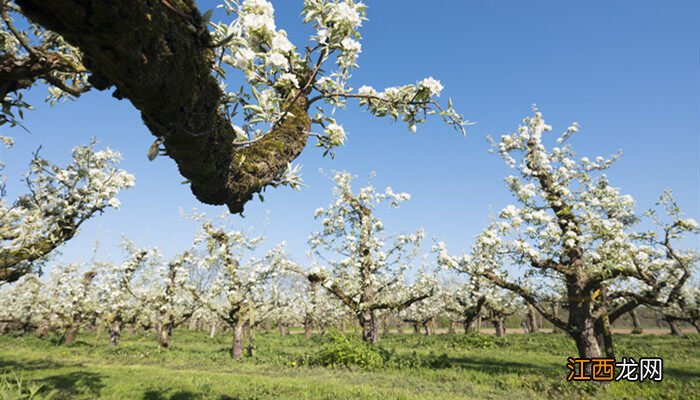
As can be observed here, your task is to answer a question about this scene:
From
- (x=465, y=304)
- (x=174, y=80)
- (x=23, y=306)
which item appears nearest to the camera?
(x=174, y=80)

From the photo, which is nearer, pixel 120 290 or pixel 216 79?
pixel 216 79

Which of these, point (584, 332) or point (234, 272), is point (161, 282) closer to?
point (234, 272)

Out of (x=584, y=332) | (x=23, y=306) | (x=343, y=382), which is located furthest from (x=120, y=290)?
(x=584, y=332)

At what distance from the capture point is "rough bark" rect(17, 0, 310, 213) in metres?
1.65

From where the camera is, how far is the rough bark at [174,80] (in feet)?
5.42

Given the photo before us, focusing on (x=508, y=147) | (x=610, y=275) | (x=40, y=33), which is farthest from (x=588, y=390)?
(x=40, y=33)

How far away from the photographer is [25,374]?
13.4 m

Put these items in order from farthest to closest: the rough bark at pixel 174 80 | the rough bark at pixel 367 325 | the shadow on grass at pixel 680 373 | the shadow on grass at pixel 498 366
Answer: the rough bark at pixel 367 325 → the shadow on grass at pixel 498 366 → the shadow on grass at pixel 680 373 → the rough bark at pixel 174 80

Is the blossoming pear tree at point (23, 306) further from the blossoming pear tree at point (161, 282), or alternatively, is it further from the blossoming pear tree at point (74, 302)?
the blossoming pear tree at point (161, 282)

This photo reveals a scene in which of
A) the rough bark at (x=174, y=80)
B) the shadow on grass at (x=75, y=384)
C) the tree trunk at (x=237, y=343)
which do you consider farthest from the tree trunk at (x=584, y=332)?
the tree trunk at (x=237, y=343)

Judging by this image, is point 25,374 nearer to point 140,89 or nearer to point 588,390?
point 140,89

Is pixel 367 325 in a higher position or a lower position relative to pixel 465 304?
lower

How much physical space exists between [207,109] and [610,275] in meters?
12.5

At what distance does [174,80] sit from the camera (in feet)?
6.93
